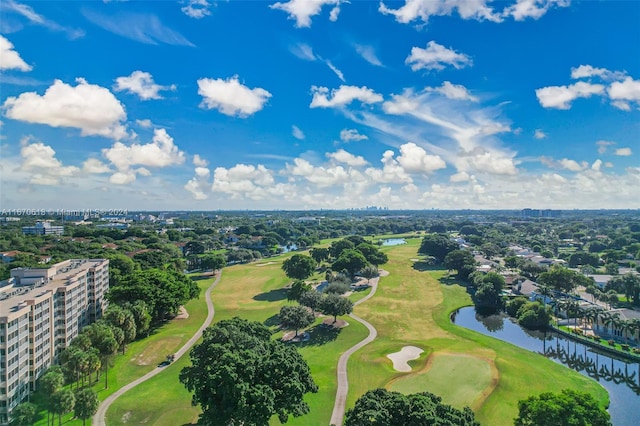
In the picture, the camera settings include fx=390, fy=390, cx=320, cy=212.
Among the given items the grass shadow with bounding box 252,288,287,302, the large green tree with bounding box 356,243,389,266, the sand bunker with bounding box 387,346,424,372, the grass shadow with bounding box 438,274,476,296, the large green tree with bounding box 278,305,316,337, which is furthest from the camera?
the large green tree with bounding box 356,243,389,266

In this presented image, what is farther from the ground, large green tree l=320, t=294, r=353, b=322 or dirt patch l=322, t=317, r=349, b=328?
large green tree l=320, t=294, r=353, b=322

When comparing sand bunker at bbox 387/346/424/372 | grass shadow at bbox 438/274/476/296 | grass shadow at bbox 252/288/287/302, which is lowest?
sand bunker at bbox 387/346/424/372

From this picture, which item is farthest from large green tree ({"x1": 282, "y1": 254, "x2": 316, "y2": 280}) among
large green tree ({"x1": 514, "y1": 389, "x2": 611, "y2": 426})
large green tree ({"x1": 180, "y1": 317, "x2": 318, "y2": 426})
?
large green tree ({"x1": 514, "y1": 389, "x2": 611, "y2": 426})

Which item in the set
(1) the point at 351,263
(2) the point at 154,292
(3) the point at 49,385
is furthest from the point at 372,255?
(3) the point at 49,385

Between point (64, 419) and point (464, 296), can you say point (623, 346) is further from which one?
point (64, 419)

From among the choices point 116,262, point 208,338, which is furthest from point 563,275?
point 116,262

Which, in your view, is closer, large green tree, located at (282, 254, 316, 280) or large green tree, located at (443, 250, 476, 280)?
large green tree, located at (282, 254, 316, 280)

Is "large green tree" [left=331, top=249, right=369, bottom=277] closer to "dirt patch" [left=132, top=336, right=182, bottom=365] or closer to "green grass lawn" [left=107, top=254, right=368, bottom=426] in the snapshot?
"green grass lawn" [left=107, top=254, right=368, bottom=426]

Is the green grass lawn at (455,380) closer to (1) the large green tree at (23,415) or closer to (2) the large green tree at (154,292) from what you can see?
(1) the large green tree at (23,415)
